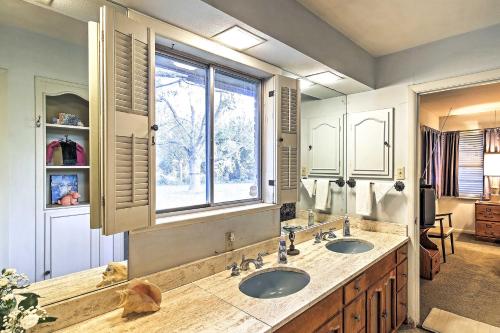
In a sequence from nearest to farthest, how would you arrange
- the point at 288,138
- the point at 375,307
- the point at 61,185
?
the point at 61,185 < the point at 375,307 < the point at 288,138

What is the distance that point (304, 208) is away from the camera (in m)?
2.37

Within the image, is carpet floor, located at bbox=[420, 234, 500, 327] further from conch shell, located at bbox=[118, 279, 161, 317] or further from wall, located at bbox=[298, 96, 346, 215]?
conch shell, located at bbox=[118, 279, 161, 317]

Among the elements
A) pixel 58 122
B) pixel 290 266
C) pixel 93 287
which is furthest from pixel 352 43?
pixel 93 287

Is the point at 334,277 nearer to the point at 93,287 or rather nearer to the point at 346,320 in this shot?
the point at 346,320

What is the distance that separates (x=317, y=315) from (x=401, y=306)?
1.42 meters

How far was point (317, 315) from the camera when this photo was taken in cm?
133

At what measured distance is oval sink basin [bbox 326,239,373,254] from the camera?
224 cm

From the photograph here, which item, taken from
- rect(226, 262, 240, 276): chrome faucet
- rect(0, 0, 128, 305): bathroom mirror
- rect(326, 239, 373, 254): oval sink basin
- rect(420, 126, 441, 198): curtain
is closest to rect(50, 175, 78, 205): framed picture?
rect(0, 0, 128, 305): bathroom mirror

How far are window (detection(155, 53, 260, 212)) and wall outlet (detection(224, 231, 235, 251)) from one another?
23 cm

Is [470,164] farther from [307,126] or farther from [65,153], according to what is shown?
[65,153]

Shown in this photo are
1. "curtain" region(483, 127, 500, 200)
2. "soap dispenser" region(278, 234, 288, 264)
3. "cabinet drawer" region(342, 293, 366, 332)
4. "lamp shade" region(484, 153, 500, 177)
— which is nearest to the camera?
"cabinet drawer" region(342, 293, 366, 332)

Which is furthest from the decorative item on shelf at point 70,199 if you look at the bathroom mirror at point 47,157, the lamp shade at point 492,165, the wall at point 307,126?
the lamp shade at point 492,165

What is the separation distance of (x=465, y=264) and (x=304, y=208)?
317cm

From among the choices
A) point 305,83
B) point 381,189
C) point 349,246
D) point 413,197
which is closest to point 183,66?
point 305,83
